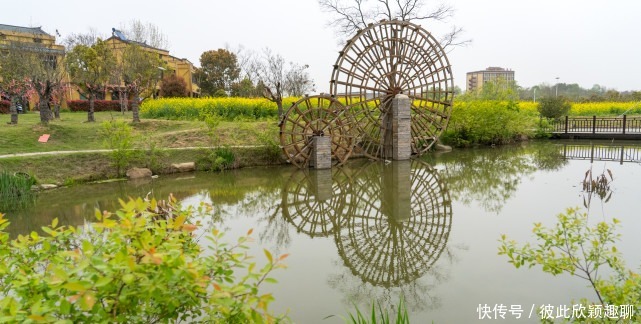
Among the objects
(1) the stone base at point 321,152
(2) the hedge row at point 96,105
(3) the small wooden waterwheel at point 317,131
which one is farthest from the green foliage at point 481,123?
(2) the hedge row at point 96,105

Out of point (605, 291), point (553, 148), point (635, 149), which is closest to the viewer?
point (605, 291)

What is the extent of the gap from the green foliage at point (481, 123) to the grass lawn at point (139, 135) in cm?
744

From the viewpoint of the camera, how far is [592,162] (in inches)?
475

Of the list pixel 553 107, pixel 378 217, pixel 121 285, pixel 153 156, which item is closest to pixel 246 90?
pixel 153 156

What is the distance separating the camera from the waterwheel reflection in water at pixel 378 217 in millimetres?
4879

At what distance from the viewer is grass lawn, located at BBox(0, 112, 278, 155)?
11.4 metres

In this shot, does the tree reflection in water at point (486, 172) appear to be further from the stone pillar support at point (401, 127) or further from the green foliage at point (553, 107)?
the green foliage at point (553, 107)

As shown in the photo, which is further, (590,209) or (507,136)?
(507,136)

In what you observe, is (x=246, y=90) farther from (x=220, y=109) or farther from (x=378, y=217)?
(x=378, y=217)

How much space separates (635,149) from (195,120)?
15552 millimetres

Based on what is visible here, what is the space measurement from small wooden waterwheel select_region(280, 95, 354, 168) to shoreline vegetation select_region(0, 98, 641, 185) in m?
0.85

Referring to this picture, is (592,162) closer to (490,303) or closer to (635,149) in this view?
(635,149)

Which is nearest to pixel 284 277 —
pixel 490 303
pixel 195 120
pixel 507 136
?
pixel 490 303

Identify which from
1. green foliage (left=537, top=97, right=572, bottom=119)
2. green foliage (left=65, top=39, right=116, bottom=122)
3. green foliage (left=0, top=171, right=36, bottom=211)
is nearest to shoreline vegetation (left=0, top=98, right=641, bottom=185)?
green foliage (left=0, top=171, right=36, bottom=211)
